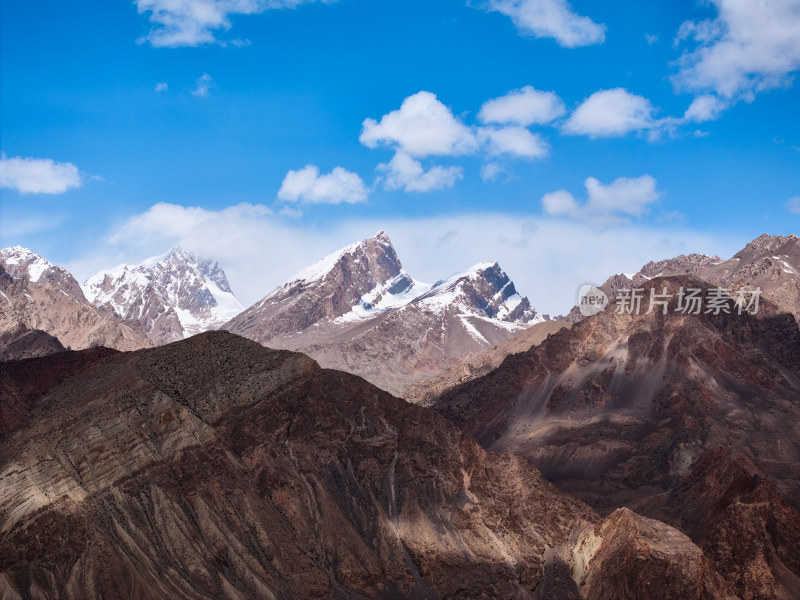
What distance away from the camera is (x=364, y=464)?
4011 inches

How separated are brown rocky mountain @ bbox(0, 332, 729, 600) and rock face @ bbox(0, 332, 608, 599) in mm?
163

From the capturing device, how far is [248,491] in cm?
9050

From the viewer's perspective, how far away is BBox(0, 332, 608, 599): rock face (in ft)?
257

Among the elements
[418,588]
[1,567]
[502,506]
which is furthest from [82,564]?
[502,506]

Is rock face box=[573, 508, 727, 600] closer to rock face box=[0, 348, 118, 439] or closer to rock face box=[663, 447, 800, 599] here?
rock face box=[663, 447, 800, 599]

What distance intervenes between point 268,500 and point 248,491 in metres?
2.25

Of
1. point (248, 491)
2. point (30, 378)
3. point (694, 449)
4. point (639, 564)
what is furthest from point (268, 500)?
point (694, 449)

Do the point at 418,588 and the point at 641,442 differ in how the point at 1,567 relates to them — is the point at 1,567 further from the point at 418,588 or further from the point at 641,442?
the point at 641,442

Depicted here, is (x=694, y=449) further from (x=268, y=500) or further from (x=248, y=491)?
(x=248, y=491)

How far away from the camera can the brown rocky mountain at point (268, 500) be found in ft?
258

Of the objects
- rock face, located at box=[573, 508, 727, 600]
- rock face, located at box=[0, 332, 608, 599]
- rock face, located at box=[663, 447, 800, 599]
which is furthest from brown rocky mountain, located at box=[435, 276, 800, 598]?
rock face, located at box=[0, 332, 608, 599]

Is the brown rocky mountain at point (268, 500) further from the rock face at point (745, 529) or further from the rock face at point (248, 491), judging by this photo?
the rock face at point (745, 529)

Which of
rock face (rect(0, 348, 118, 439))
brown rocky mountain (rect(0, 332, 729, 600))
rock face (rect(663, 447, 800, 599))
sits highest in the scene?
rock face (rect(0, 348, 118, 439))

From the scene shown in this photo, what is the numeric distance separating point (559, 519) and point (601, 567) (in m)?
10.2
